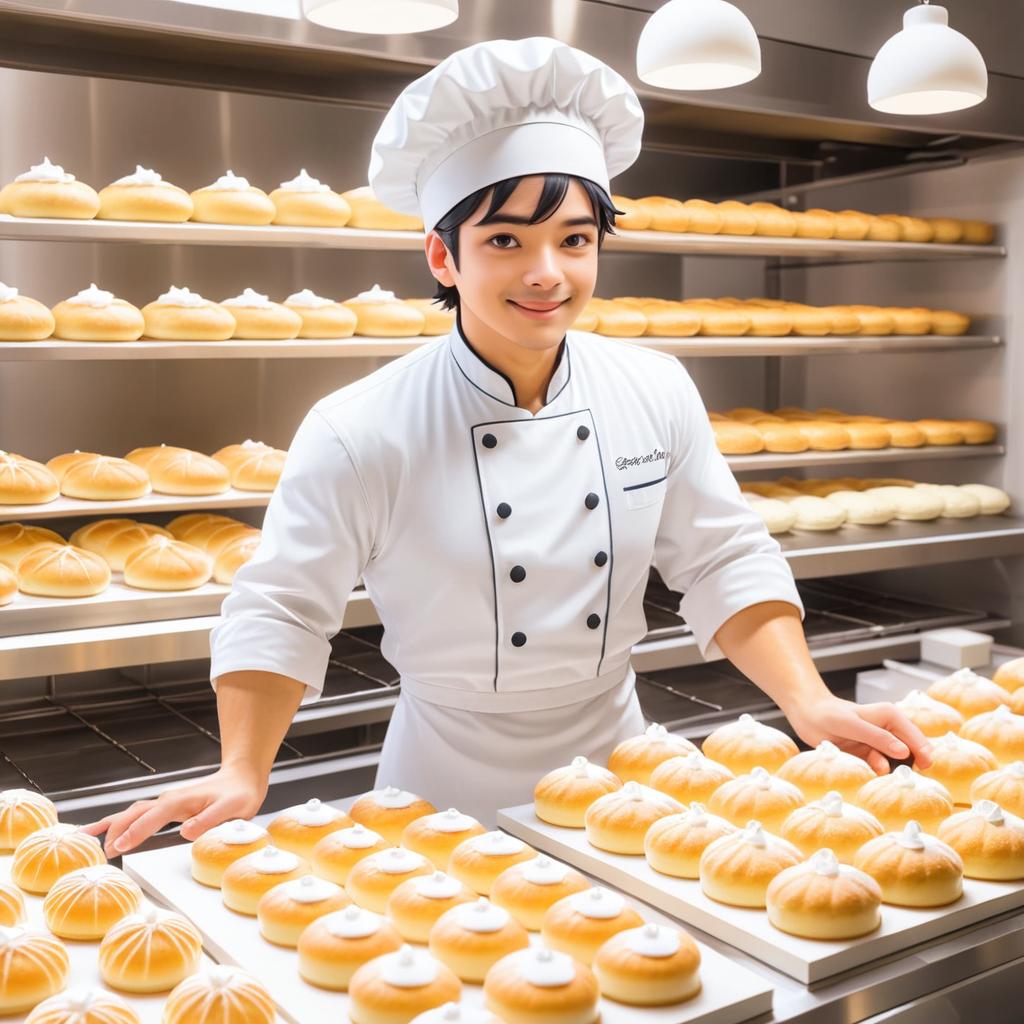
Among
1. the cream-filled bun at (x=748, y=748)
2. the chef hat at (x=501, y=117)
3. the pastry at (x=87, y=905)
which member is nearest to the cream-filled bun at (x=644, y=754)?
the cream-filled bun at (x=748, y=748)

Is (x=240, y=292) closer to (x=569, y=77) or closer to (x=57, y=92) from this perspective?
(x=57, y=92)

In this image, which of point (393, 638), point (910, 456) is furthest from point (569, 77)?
point (910, 456)

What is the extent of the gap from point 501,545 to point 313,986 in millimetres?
740

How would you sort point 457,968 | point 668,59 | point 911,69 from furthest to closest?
point 911,69
point 668,59
point 457,968

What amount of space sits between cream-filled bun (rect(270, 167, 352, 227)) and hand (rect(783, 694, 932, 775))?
6.04 ft

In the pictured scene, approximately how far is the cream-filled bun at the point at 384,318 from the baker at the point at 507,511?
122 centimetres

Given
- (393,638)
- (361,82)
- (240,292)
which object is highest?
(361,82)

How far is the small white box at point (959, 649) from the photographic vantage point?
356 cm

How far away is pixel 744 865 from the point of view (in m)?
1.16

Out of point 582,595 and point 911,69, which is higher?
point 911,69

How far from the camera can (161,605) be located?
2.63 m

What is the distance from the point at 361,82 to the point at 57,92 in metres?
0.78

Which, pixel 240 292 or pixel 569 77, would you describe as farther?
pixel 240 292

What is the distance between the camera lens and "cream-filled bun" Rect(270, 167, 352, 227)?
293cm
